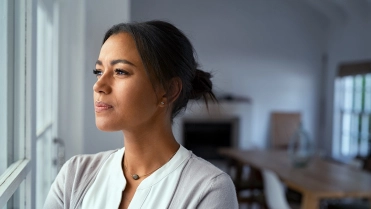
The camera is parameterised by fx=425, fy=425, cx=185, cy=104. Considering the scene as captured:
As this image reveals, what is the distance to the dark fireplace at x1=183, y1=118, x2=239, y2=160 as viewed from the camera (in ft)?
22.9

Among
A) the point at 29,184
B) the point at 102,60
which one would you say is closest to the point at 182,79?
the point at 102,60

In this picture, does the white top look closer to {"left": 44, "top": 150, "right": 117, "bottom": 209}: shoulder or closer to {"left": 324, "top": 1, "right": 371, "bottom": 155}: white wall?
{"left": 44, "top": 150, "right": 117, "bottom": 209}: shoulder

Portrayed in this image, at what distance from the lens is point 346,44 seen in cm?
667

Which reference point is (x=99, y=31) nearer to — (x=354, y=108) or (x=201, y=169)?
(x=201, y=169)

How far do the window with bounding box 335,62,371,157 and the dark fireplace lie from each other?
1.70 m

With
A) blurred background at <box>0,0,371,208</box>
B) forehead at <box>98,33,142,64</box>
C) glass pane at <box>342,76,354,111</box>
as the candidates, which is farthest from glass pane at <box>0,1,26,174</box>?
glass pane at <box>342,76,354,111</box>

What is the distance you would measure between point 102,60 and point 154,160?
0.27m

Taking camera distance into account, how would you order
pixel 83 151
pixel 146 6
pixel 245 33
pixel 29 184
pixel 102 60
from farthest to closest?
pixel 245 33 → pixel 146 6 → pixel 83 151 → pixel 29 184 → pixel 102 60

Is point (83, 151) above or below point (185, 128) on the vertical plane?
above

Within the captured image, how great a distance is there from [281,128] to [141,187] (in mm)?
6273

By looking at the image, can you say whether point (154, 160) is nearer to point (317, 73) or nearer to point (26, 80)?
point (26, 80)

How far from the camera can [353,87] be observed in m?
6.50

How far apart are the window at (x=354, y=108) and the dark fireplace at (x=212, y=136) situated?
67.0 inches

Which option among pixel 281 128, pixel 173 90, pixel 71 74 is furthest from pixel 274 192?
pixel 281 128
